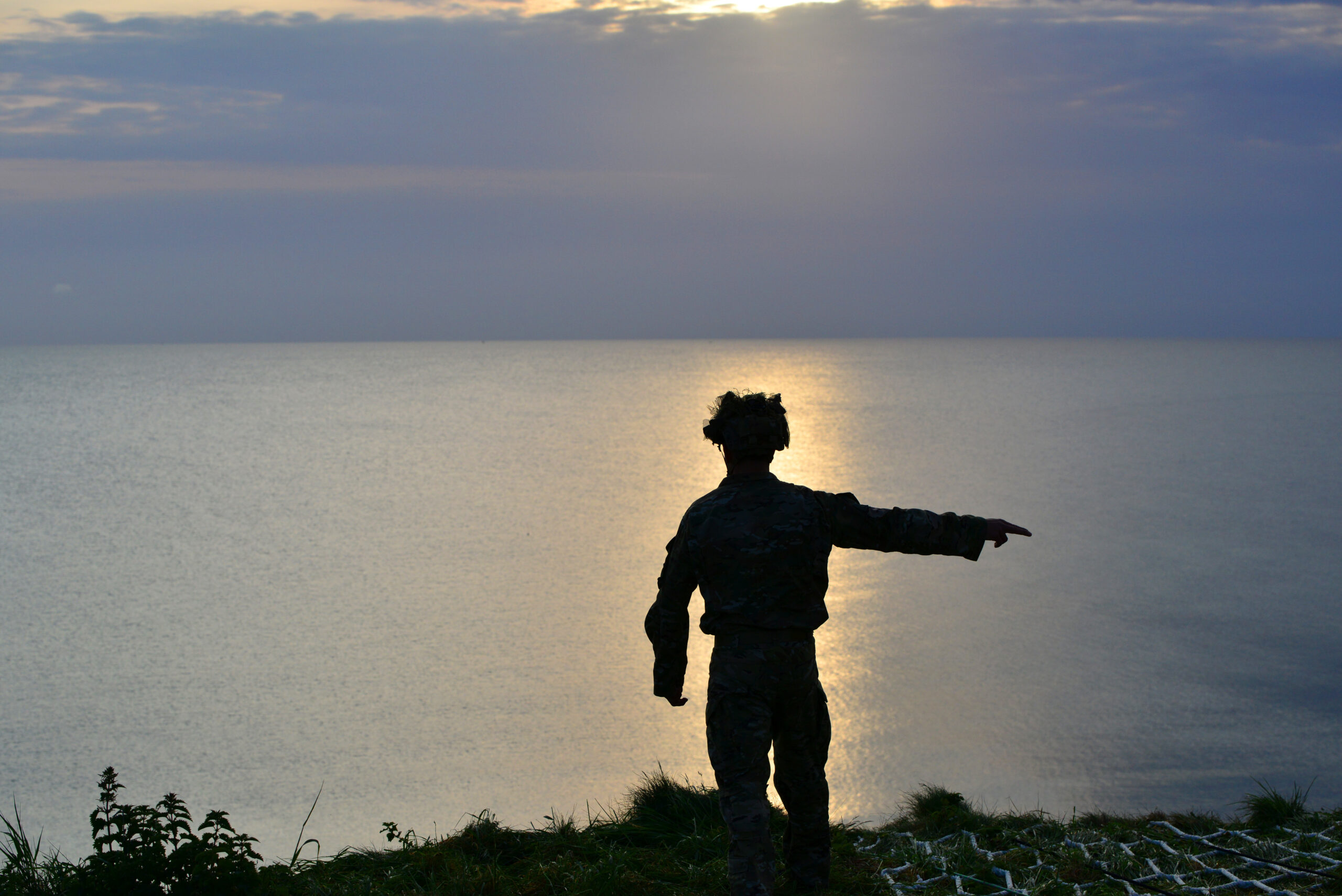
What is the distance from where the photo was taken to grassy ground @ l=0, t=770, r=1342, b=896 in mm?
5077

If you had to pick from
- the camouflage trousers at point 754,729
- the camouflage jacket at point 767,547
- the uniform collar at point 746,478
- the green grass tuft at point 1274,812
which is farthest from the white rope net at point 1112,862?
the uniform collar at point 746,478

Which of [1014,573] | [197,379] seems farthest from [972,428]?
[197,379]

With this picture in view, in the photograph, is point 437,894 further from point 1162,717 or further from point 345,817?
point 1162,717

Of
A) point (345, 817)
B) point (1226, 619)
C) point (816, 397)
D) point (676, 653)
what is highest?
point (816, 397)

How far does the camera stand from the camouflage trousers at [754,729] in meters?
4.52

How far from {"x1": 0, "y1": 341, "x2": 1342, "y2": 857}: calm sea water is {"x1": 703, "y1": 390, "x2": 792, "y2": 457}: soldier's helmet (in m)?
8.45

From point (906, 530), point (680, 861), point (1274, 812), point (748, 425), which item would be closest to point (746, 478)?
point (748, 425)

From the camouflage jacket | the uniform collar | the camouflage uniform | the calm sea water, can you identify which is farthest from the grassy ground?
the calm sea water

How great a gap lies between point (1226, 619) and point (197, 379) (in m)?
155

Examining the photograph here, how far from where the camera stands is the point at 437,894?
5.29 m

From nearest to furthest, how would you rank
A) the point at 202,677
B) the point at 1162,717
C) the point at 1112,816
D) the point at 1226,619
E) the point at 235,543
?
the point at 1112,816 → the point at 1162,717 → the point at 202,677 → the point at 1226,619 → the point at 235,543

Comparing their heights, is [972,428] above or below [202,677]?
above

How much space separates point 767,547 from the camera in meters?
4.58

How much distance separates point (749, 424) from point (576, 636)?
1638 centimetres
